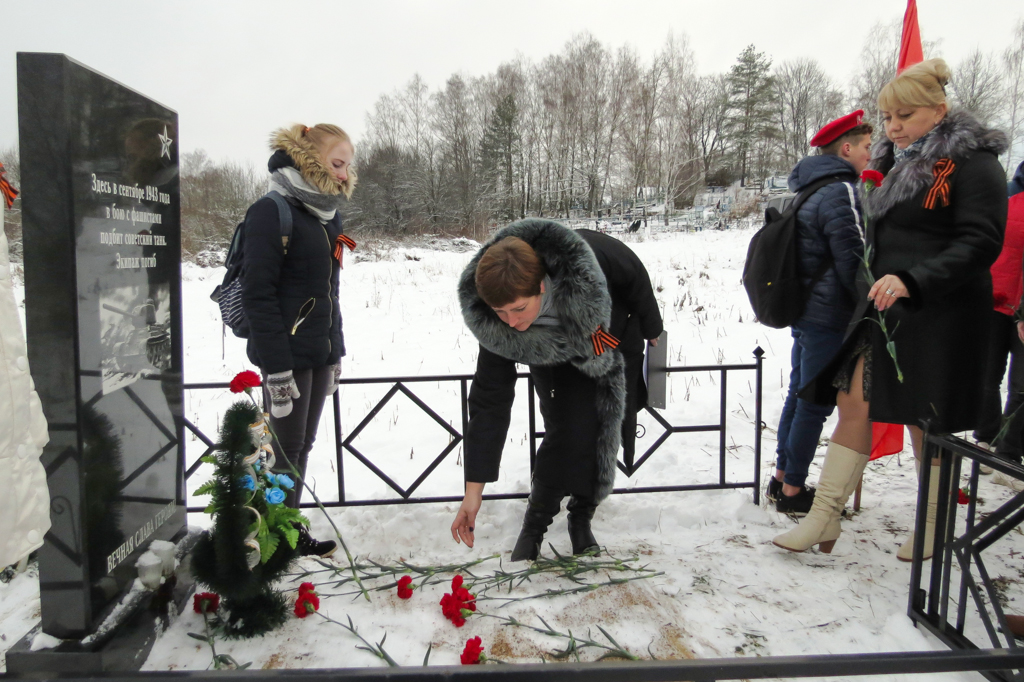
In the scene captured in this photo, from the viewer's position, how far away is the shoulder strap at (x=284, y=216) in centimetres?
253

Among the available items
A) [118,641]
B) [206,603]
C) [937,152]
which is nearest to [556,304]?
[937,152]

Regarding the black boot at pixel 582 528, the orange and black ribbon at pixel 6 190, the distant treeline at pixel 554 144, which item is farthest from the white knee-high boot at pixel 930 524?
the distant treeline at pixel 554 144

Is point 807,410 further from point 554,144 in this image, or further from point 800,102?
point 800,102

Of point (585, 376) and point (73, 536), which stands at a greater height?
point (585, 376)

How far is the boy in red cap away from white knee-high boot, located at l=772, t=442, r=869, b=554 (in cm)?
38

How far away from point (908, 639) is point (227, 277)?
3.01 metres

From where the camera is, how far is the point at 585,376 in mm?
2510

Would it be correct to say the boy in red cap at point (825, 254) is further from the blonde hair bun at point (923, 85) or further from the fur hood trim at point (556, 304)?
the fur hood trim at point (556, 304)

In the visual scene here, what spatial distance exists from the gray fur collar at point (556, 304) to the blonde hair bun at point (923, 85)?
4.36 feet

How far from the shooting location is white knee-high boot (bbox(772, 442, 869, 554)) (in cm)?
236

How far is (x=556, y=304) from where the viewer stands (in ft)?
7.64

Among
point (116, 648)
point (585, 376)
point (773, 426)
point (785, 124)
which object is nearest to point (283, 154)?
point (585, 376)

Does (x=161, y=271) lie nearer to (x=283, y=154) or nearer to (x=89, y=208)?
(x=89, y=208)

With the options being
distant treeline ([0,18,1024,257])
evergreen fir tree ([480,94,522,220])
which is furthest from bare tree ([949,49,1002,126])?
evergreen fir tree ([480,94,522,220])
